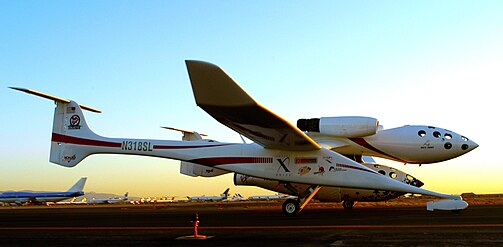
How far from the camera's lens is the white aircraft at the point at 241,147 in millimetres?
12969

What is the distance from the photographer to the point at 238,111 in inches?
549

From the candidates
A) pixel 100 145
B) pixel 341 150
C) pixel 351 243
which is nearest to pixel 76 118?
pixel 100 145

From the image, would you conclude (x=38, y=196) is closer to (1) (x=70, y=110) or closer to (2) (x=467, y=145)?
(1) (x=70, y=110)

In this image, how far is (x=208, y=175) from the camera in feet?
81.0

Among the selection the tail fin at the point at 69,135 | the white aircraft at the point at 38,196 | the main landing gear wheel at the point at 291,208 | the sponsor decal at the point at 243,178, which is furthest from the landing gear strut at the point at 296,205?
the white aircraft at the point at 38,196

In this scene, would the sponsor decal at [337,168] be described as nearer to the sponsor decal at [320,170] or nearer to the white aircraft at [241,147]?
the white aircraft at [241,147]

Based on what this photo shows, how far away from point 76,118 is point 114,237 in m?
9.91

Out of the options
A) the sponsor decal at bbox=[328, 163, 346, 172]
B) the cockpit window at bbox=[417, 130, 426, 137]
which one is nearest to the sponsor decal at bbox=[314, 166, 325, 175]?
the sponsor decal at bbox=[328, 163, 346, 172]

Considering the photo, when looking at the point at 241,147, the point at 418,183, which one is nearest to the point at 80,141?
the point at 241,147

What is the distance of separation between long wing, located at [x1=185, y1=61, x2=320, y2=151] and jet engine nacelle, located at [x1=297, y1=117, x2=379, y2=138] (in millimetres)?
4215

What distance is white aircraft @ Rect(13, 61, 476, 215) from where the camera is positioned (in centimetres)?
1297

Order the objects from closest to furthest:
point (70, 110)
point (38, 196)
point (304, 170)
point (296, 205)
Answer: point (304, 170), point (296, 205), point (70, 110), point (38, 196)

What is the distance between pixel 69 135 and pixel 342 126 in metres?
12.2

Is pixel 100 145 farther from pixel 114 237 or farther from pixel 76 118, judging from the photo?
pixel 114 237
